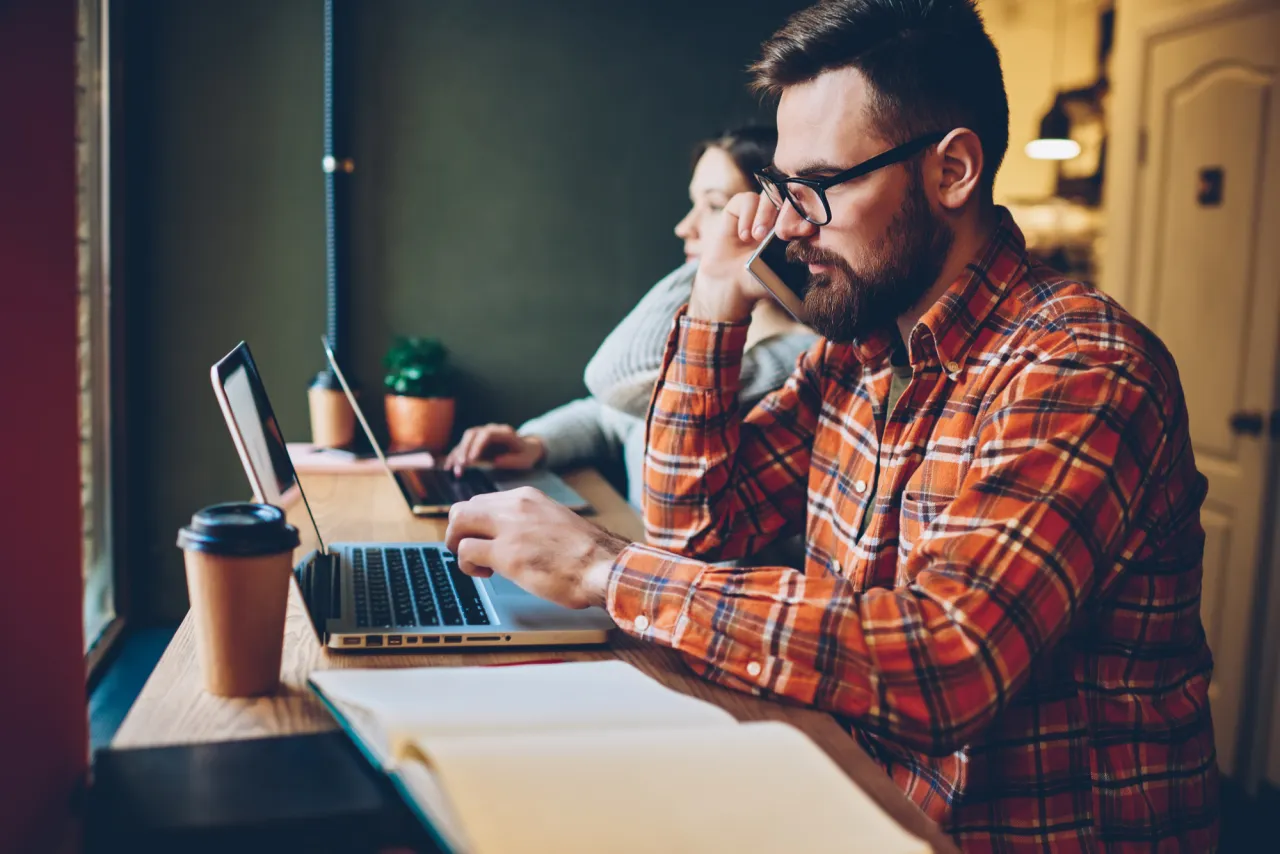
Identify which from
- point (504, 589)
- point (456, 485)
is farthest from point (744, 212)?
point (456, 485)

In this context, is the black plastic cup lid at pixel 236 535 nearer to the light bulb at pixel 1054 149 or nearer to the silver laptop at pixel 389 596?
the silver laptop at pixel 389 596

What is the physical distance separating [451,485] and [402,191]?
108cm

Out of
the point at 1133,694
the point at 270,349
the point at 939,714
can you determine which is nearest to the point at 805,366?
the point at 1133,694

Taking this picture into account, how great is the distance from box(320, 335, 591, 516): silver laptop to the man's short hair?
0.75 m

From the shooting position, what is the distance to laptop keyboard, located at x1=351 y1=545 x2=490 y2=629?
1.01m

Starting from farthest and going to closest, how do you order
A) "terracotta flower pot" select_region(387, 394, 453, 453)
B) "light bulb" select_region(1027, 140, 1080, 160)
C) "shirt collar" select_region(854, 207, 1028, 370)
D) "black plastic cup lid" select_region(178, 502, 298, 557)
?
"light bulb" select_region(1027, 140, 1080, 160) → "terracotta flower pot" select_region(387, 394, 453, 453) → "shirt collar" select_region(854, 207, 1028, 370) → "black plastic cup lid" select_region(178, 502, 298, 557)

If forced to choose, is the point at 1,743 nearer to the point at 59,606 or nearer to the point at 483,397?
the point at 59,606

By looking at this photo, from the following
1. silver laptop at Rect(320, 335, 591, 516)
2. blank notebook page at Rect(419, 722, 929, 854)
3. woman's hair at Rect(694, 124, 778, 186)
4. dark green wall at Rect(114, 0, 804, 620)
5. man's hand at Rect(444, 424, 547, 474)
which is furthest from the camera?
dark green wall at Rect(114, 0, 804, 620)

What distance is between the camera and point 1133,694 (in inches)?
39.3

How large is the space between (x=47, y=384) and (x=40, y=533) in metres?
0.09

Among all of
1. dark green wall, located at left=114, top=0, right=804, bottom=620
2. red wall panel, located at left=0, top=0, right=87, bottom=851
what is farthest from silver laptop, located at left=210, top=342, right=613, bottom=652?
dark green wall, located at left=114, top=0, right=804, bottom=620

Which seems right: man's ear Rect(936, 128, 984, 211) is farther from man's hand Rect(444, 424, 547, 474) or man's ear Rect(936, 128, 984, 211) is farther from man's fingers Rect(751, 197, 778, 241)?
man's hand Rect(444, 424, 547, 474)

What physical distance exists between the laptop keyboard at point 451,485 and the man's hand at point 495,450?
24mm

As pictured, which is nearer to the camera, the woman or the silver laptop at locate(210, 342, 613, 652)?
the silver laptop at locate(210, 342, 613, 652)
